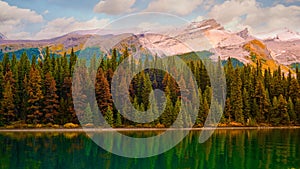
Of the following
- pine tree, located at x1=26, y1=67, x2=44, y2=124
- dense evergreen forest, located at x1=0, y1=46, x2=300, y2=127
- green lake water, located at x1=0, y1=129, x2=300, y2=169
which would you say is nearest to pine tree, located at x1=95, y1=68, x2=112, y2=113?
dense evergreen forest, located at x1=0, y1=46, x2=300, y2=127

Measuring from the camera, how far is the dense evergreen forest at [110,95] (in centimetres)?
6390

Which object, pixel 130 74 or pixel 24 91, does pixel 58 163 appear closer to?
pixel 24 91

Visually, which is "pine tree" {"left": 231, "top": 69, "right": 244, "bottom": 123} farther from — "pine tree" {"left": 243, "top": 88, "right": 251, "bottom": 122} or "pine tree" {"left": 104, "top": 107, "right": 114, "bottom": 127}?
"pine tree" {"left": 104, "top": 107, "right": 114, "bottom": 127}

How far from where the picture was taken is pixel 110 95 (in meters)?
67.5

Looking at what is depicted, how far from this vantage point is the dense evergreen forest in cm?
6390

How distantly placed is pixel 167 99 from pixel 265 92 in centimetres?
2181

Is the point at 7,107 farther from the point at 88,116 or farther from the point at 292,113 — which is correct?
the point at 292,113

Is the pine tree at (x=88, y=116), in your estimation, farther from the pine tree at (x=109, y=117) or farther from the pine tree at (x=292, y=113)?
the pine tree at (x=292, y=113)

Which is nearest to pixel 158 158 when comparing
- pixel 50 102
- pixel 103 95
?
pixel 103 95

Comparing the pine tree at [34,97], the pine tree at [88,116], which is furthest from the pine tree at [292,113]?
the pine tree at [34,97]

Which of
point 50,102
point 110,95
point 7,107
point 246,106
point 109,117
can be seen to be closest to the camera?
point 7,107

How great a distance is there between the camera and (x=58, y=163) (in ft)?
84.9

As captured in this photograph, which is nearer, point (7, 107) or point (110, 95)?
point (7, 107)

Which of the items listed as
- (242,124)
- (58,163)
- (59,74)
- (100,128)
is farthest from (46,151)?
(242,124)
